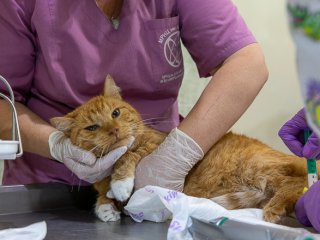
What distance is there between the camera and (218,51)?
1.20 metres

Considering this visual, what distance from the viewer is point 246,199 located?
3.41 feet

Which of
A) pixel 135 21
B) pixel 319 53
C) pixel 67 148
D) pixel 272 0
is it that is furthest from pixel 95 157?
pixel 272 0

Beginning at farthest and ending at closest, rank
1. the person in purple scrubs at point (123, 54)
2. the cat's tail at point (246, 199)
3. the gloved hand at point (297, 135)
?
the person in purple scrubs at point (123, 54) → the cat's tail at point (246, 199) → the gloved hand at point (297, 135)

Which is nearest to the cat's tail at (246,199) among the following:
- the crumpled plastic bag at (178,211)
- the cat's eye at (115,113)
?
the crumpled plastic bag at (178,211)

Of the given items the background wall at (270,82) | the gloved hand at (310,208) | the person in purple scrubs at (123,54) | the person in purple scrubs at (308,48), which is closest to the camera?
the person in purple scrubs at (308,48)

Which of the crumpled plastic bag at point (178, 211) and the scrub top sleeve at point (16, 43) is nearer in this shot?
the crumpled plastic bag at point (178, 211)

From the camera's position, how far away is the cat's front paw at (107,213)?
990 millimetres

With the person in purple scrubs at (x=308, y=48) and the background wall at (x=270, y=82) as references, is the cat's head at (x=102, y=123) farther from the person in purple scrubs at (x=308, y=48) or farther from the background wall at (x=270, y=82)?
the background wall at (x=270, y=82)

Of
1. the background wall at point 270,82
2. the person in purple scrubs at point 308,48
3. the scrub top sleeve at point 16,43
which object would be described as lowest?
the background wall at point 270,82

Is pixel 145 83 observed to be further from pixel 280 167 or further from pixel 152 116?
pixel 280 167

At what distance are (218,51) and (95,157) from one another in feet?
1.42

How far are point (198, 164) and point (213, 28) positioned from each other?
364mm

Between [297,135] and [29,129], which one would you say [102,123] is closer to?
[29,129]

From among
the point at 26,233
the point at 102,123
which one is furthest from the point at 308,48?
the point at 102,123
